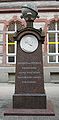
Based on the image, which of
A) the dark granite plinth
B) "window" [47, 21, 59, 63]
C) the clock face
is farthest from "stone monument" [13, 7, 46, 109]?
"window" [47, 21, 59, 63]

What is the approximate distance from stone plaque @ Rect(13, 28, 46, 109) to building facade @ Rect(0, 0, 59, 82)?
398 inches

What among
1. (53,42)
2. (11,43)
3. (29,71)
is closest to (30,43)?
(29,71)

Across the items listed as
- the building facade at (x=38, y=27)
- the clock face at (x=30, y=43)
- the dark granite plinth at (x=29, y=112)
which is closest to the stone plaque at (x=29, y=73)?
the clock face at (x=30, y=43)

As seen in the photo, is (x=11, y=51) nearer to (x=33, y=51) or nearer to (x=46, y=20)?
(x=46, y=20)

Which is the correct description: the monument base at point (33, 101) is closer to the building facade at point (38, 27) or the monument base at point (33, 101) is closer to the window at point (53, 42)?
the building facade at point (38, 27)

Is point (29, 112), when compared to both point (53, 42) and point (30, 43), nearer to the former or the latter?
point (30, 43)

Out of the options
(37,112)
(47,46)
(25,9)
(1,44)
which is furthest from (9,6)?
(37,112)

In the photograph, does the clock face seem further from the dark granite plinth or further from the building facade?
the building facade

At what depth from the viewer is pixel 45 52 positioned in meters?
18.4

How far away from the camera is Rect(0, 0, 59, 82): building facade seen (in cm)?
1841

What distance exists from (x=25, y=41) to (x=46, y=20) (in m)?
10.7

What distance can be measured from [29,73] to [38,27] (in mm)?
10813

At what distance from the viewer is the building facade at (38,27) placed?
1841 centimetres

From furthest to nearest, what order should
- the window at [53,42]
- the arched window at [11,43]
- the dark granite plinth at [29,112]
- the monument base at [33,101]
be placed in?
the arched window at [11,43] < the window at [53,42] < the monument base at [33,101] < the dark granite plinth at [29,112]
